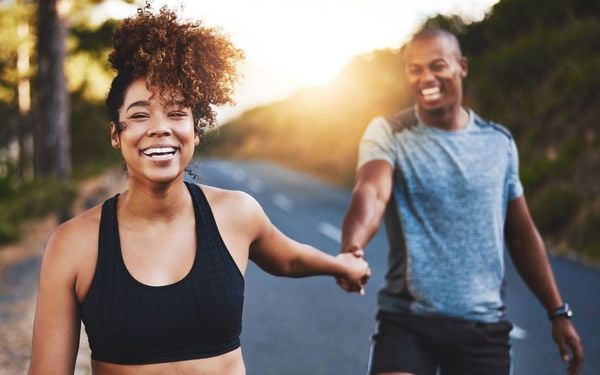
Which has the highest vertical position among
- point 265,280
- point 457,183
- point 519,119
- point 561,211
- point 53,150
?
point 519,119

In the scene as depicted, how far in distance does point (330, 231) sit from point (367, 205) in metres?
11.6

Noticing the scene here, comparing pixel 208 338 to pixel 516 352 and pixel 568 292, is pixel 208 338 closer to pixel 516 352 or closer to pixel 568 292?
pixel 516 352

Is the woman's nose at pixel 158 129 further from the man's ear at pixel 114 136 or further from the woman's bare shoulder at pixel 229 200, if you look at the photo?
the woman's bare shoulder at pixel 229 200

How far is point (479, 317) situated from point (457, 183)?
0.49 meters

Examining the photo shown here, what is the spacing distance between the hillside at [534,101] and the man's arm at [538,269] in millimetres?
1469

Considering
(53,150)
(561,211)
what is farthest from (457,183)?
(53,150)

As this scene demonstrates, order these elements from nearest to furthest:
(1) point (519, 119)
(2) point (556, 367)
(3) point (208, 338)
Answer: (3) point (208, 338)
(2) point (556, 367)
(1) point (519, 119)

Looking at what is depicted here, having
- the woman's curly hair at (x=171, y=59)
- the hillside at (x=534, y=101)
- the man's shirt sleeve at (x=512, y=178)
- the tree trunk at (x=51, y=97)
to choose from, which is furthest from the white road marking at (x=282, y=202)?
the woman's curly hair at (x=171, y=59)

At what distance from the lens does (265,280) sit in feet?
35.9

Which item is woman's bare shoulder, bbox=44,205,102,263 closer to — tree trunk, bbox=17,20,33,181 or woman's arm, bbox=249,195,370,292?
woman's arm, bbox=249,195,370,292

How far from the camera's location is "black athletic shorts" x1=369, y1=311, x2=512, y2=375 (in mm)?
3170

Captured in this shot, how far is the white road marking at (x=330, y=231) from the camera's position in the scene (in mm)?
14133

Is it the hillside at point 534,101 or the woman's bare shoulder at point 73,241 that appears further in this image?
the hillside at point 534,101

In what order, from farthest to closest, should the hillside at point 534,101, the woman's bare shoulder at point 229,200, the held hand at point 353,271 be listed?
the hillside at point 534,101 < the held hand at point 353,271 < the woman's bare shoulder at point 229,200
